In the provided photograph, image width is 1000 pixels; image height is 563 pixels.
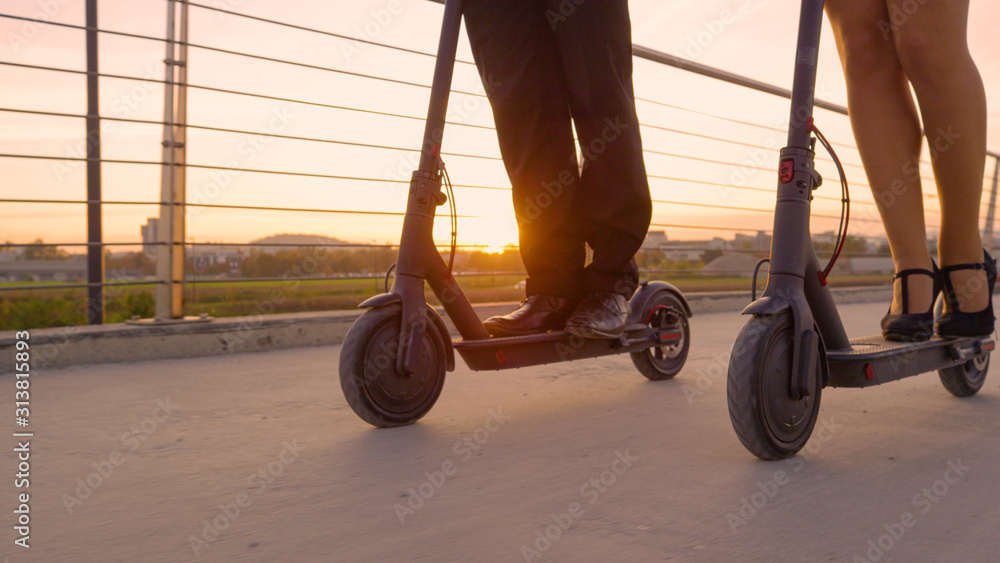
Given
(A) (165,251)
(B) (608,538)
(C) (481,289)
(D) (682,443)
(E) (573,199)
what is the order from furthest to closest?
(C) (481,289) → (A) (165,251) → (E) (573,199) → (D) (682,443) → (B) (608,538)

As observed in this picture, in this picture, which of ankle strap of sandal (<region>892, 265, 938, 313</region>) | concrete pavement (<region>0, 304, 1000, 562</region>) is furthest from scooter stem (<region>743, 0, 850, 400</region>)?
ankle strap of sandal (<region>892, 265, 938, 313</region>)

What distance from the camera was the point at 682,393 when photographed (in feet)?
5.59

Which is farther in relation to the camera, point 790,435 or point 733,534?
point 790,435

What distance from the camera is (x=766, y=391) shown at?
107 cm

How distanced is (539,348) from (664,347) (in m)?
0.54

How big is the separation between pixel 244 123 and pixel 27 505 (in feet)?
6.77

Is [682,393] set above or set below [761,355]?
below

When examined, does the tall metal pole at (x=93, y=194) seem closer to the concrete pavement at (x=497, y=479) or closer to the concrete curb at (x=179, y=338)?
the concrete curb at (x=179, y=338)

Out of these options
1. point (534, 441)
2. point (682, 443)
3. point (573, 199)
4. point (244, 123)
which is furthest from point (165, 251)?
point (682, 443)

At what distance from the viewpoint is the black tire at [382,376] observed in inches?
52.0

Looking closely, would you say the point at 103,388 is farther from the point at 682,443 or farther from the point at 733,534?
the point at 733,534

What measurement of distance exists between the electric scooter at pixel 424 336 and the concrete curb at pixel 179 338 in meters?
1.09

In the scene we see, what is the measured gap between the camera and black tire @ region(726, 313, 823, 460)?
1058 millimetres

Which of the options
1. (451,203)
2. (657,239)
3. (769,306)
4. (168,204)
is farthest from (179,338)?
(657,239)
